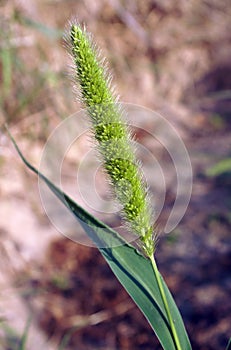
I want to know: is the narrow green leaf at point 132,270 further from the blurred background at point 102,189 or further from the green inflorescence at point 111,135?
the blurred background at point 102,189

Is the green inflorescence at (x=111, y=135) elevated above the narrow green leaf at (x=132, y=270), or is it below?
above

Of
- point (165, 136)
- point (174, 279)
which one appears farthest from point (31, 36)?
point (174, 279)

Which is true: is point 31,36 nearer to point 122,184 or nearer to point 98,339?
point 98,339

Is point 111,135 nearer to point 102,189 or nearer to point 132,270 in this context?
point 132,270

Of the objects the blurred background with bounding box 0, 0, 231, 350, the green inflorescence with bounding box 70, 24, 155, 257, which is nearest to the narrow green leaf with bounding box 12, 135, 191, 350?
the green inflorescence with bounding box 70, 24, 155, 257

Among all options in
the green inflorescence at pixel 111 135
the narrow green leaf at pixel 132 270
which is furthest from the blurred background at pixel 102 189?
the green inflorescence at pixel 111 135

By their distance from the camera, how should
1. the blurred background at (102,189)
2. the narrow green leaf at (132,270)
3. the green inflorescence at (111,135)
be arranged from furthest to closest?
the blurred background at (102,189) < the narrow green leaf at (132,270) < the green inflorescence at (111,135)

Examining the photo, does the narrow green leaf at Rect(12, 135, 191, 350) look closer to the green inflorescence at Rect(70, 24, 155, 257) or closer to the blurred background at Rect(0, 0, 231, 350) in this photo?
the green inflorescence at Rect(70, 24, 155, 257)
